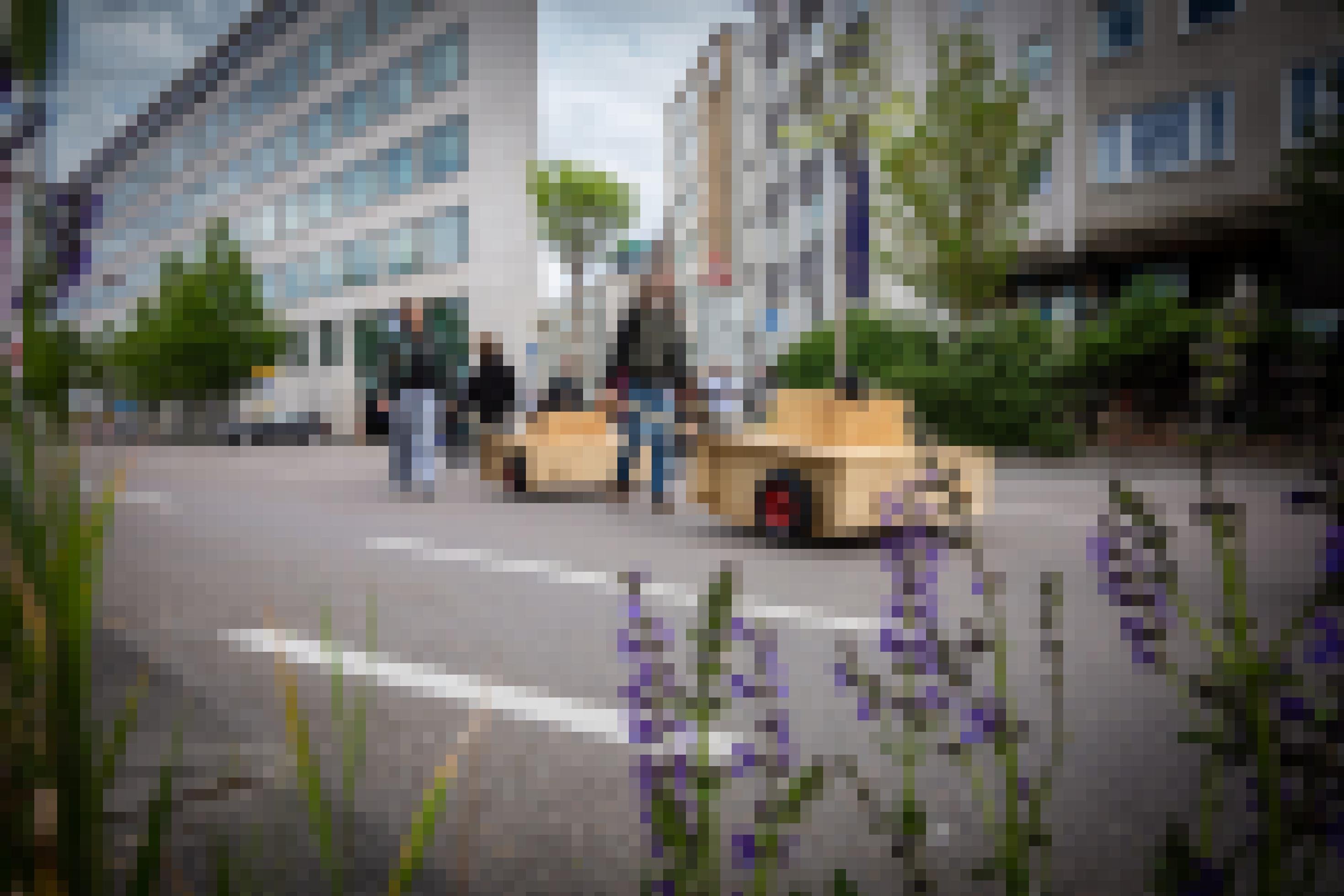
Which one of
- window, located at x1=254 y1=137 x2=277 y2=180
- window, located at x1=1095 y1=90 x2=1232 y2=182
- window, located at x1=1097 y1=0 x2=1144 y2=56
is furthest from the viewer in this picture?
window, located at x1=254 y1=137 x2=277 y2=180

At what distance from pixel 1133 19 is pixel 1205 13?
2.17 meters

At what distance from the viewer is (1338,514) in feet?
4.30

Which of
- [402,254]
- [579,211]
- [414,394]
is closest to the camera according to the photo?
[414,394]

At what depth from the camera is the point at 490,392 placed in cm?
1252

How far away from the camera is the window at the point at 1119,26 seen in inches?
1035

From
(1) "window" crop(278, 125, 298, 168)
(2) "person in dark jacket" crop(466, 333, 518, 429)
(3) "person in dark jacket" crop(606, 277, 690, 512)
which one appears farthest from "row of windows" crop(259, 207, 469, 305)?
(3) "person in dark jacket" crop(606, 277, 690, 512)

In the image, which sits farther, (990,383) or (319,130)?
(319,130)

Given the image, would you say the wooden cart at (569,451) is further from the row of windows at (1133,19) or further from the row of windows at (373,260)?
the row of windows at (373,260)

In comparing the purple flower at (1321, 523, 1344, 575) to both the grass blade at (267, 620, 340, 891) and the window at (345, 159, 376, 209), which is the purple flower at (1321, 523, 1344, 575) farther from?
the window at (345, 159, 376, 209)

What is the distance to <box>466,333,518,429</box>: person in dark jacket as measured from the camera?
12.5 metres

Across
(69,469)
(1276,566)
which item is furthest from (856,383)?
(69,469)

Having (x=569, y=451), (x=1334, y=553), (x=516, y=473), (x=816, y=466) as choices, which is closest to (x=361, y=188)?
(x=516, y=473)

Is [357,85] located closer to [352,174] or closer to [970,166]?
[352,174]

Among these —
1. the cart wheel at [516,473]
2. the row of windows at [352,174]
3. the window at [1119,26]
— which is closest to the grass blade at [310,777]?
→ the cart wheel at [516,473]
